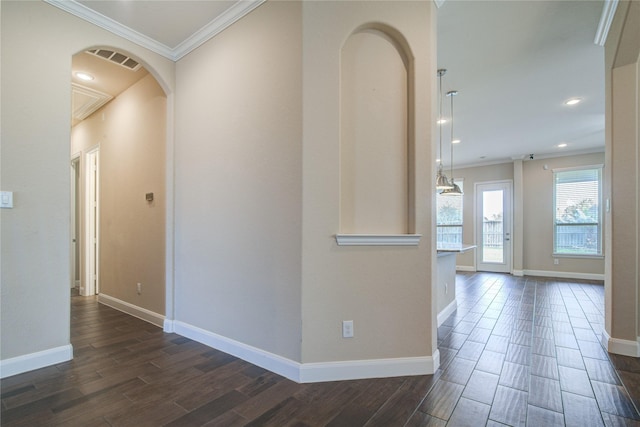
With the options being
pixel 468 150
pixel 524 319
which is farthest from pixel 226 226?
pixel 468 150

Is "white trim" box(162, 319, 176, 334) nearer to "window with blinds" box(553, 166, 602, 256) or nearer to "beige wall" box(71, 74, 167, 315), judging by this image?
"beige wall" box(71, 74, 167, 315)

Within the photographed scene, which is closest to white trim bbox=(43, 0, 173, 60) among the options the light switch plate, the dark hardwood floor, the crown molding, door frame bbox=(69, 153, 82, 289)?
the crown molding

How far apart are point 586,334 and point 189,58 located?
4.94 metres

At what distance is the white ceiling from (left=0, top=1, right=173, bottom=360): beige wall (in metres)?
0.33

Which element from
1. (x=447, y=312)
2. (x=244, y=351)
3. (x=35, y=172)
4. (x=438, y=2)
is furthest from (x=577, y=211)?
(x=35, y=172)

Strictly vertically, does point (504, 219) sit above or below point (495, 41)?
below

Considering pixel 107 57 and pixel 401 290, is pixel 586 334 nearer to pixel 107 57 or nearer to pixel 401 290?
pixel 401 290

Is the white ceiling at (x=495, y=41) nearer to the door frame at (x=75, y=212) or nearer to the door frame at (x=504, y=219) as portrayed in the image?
the door frame at (x=504, y=219)

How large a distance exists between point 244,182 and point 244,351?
1.39m

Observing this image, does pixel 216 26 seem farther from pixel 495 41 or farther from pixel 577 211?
pixel 577 211

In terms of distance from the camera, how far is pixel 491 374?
215 cm

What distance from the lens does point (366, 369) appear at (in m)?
2.08

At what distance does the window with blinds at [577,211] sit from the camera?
6.20 meters

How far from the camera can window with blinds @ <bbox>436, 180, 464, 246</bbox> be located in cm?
778
